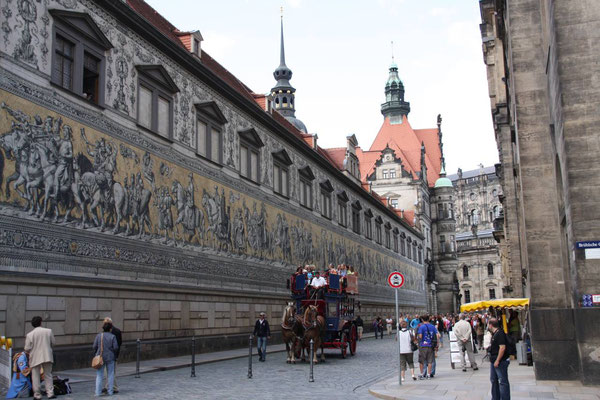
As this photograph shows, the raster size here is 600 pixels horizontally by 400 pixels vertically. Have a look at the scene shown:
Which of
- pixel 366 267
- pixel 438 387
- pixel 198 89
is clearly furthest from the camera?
pixel 366 267

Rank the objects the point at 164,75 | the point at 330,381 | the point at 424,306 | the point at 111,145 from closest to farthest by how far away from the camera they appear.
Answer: the point at 330,381, the point at 111,145, the point at 164,75, the point at 424,306

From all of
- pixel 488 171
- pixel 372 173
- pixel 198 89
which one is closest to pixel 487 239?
pixel 488 171

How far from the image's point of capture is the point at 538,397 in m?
11.7

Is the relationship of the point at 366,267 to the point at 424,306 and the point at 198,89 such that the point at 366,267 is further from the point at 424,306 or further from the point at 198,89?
the point at 198,89

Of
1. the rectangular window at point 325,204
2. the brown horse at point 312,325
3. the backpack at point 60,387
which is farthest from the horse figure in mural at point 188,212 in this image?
the rectangular window at point 325,204

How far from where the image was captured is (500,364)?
10.4 metres

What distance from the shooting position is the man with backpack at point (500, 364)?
10273 millimetres

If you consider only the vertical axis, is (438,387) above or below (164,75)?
below

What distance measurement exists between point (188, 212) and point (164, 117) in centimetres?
356

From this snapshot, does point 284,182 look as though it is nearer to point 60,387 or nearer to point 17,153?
point 17,153

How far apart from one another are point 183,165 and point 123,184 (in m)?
4.16

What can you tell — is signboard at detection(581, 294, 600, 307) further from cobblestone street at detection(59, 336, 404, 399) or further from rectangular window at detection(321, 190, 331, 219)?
rectangular window at detection(321, 190, 331, 219)

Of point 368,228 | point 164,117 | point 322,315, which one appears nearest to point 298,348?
point 322,315

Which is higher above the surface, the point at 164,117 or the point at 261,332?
the point at 164,117
